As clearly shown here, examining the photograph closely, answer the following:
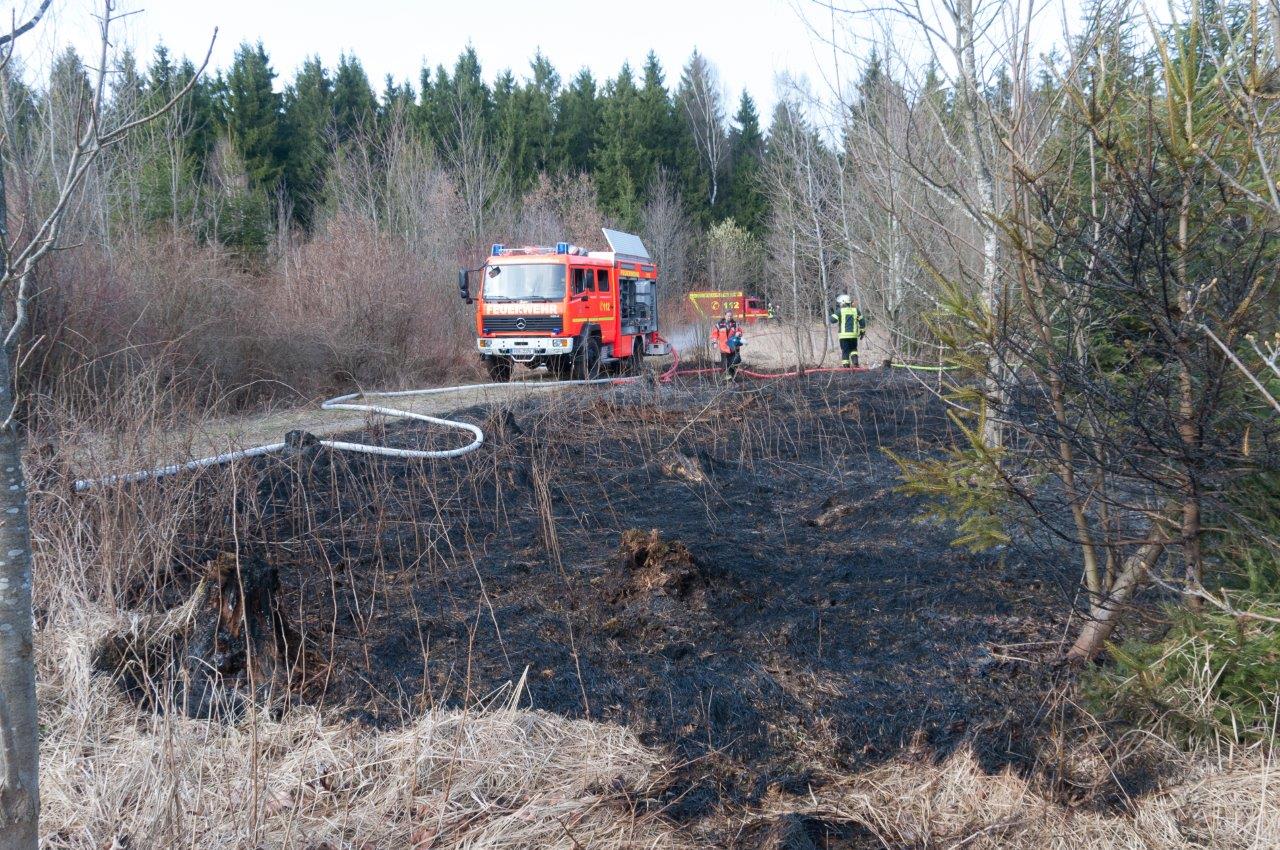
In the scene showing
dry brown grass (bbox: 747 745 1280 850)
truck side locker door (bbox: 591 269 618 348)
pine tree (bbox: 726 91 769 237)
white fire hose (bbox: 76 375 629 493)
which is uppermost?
pine tree (bbox: 726 91 769 237)

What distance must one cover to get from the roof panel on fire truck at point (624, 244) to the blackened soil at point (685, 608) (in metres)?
12.3

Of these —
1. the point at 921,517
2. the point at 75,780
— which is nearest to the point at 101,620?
the point at 75,780

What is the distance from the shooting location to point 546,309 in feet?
55.0

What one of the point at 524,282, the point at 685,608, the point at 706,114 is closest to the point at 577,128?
the point at 706,114

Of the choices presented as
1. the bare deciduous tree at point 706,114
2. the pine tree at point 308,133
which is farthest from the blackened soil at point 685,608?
the bare deciduous tree at point 706,114

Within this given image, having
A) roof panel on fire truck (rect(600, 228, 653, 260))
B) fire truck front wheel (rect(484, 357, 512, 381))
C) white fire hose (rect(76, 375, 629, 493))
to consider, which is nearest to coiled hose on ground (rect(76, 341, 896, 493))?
white fire hose (rect(76, 375, 629, 493))

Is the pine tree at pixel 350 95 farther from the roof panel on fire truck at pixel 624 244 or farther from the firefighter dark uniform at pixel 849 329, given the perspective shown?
the firefighter dark uniform at pixel 849 329

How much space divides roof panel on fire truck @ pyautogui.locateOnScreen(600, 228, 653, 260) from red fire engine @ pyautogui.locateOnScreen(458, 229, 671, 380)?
131 cm

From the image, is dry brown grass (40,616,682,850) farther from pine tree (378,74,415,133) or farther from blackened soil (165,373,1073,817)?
pine tree (378,74,415,133)

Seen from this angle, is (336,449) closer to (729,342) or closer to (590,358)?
(729,342)

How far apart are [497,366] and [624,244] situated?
193 inches

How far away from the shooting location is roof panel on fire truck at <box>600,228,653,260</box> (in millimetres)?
19547

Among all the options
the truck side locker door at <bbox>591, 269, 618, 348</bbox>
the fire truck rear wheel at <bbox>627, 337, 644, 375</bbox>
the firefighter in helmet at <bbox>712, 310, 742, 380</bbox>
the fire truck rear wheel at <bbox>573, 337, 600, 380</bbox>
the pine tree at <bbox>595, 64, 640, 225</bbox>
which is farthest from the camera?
the pine tree at <bbox>595, 64, 640, 225</bbox>

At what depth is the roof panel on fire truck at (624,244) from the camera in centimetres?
1955
